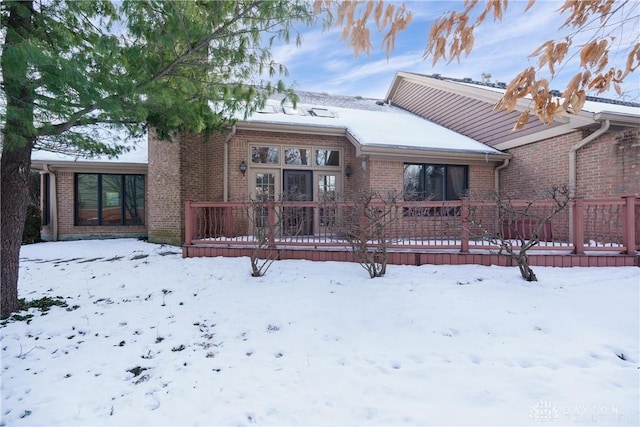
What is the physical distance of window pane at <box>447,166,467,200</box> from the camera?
10.1 m

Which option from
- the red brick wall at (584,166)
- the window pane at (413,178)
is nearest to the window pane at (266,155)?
the window pane at (413,178)

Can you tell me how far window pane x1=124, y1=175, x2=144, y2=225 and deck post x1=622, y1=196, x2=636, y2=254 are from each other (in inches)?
519

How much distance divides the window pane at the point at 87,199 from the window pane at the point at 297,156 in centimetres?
693

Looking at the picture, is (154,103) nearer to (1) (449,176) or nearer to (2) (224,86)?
(2) (224,86)

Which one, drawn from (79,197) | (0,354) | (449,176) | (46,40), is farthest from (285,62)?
(79,197)

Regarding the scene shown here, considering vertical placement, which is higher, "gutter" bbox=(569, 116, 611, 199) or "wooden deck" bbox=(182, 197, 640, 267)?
"gutter" bbox=(569, 116, 611, 199)

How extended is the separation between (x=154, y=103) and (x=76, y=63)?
1.05m

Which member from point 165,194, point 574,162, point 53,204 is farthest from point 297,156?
point 53,204

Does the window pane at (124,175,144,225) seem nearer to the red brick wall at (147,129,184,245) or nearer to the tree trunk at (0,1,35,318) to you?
the red brick wall at (147,129,184,245)

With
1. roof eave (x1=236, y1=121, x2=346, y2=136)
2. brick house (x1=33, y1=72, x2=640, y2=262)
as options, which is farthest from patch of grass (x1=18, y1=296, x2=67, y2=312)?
roof eave (x1=236, y1=121, x2=346, y2=136)

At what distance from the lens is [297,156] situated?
9.85 m

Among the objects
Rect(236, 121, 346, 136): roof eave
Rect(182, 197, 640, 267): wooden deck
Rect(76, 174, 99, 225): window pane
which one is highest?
Rect(236, 121, 346, 136): roof eave

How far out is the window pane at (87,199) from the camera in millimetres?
11180

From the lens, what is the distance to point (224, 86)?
4.43m
